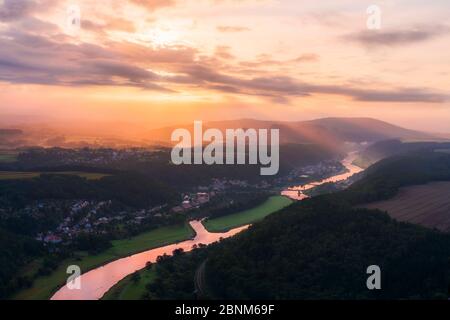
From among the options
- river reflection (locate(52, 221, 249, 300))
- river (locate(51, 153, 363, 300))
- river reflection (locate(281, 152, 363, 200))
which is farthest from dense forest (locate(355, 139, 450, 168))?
→ river reflection (locate(52, 221, 249, 300))

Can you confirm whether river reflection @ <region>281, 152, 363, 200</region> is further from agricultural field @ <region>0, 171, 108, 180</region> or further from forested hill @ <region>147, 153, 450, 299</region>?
agricultural field @ <region>0, 171, 108, 180</region>

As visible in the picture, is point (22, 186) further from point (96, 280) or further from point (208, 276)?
point (208, 276)

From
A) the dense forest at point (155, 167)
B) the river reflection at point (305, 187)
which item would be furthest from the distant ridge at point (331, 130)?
the dense forest at point (155, 167)

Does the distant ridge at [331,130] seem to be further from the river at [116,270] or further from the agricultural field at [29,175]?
the river at [116,270]

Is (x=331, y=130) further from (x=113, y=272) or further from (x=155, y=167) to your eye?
(x=113, y=272)
